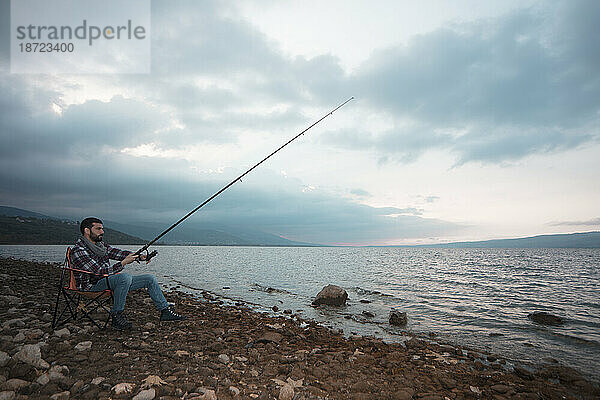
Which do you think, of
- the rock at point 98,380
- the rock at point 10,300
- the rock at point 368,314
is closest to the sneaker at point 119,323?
the rock at point 98,380

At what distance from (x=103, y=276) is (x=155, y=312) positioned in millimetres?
3609

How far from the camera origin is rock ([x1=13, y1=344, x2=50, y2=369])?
435 centimetres

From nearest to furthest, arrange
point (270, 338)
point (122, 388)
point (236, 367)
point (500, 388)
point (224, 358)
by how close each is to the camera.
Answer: point (122, 388), point (236, 367), point (500, 388), point (224, 358), point (270, 338)

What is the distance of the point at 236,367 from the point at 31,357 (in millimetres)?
3115

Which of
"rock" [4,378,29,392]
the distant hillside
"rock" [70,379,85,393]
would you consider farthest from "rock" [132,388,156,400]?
the distant hillside

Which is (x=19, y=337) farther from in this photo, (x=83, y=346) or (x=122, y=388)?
(x=122, y=388)

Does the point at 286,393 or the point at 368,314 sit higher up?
the point at 286,393

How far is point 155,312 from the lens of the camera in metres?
9.66

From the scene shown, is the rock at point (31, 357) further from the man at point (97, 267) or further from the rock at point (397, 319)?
the rock at point (397, 319)

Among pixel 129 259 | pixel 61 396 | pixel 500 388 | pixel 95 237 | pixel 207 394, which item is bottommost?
pixel 500 388

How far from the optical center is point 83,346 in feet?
17.7

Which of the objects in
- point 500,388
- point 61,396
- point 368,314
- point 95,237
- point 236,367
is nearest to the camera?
point 61,396

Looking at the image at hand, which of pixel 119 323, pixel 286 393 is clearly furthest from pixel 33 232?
pixel 286 393

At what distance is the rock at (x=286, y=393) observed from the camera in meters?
4.13
